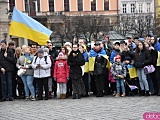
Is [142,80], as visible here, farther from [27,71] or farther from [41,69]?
[27,71]

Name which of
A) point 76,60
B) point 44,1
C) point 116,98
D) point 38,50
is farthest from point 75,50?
point 44,1

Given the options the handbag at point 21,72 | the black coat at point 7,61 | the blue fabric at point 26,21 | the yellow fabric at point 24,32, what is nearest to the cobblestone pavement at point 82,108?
the handbag at point 21,72

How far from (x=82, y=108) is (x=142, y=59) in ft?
10.0

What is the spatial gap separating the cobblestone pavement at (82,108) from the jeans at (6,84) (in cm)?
46

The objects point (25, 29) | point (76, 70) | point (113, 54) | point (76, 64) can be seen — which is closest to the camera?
point (76, 64)

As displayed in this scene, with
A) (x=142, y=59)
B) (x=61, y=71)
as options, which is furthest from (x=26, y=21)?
(x=142, y=59)

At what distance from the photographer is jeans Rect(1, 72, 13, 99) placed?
12203 millimetres

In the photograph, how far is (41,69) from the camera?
12.1 meters

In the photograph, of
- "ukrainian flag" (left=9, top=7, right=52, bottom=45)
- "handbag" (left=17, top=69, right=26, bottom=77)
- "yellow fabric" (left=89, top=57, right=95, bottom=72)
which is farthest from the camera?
"ukrainian flag" (left=9, top=7, right=52, bottom=45)

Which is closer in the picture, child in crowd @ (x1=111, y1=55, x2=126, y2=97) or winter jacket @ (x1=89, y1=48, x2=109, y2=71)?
child in crowd @ (x1=111, y1=55, x2=126, y2=97)

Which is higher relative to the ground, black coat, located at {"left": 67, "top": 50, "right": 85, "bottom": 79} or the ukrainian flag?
the ukrainian flag

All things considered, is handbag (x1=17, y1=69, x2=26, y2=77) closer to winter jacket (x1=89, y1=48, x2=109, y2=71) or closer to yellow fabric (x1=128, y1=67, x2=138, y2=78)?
winter jacket (x1=89, y1=48, x2=109, y2=71)

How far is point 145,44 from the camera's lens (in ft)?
40.2

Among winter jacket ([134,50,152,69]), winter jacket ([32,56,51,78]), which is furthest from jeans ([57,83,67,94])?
winter jacket ([134,50,152,69])
